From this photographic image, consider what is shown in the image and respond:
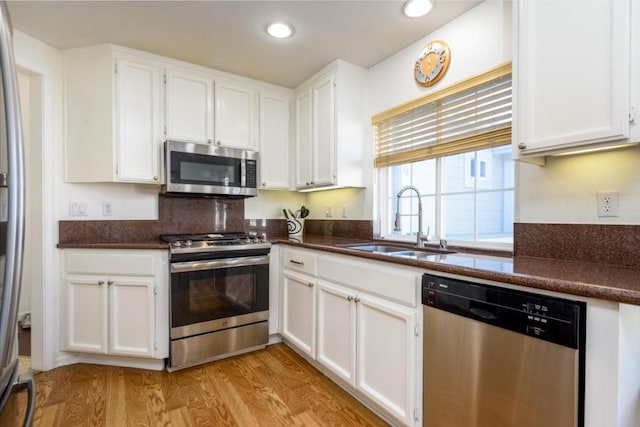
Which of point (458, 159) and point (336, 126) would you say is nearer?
point (458, 159)

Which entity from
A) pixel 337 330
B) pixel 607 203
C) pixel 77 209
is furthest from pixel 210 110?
pixel 607 203

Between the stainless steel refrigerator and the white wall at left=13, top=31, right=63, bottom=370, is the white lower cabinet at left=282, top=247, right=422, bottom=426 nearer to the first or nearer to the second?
the stainless steel refrigerator

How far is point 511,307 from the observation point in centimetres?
114

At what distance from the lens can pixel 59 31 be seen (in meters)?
2.12

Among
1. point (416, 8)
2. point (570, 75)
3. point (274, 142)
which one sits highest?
point (416, 8)

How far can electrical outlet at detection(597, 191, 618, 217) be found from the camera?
134cm

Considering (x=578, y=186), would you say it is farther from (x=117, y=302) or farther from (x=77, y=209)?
(x=77, y=209)

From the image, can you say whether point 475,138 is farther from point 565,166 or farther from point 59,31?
point 59,31

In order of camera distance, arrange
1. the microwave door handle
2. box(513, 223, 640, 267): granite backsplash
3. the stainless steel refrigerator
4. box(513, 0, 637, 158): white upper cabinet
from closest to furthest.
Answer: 1. the stainless steel refrigerator
2. box(513, 0, 637, 158): white upper cabinet
3. box(513, 223, 640, 267): granite backsplash
4. the microwave door handle

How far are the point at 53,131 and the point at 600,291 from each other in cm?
316

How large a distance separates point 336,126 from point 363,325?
5.03 feet

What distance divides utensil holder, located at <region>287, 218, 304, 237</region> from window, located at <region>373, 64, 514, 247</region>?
109cm

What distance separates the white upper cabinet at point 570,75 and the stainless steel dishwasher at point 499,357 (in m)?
0.67

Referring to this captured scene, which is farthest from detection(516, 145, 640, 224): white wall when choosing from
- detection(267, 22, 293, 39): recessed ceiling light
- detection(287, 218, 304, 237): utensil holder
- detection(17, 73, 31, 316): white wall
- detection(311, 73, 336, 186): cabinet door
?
detection(17, 73, 31, 316): white wall
